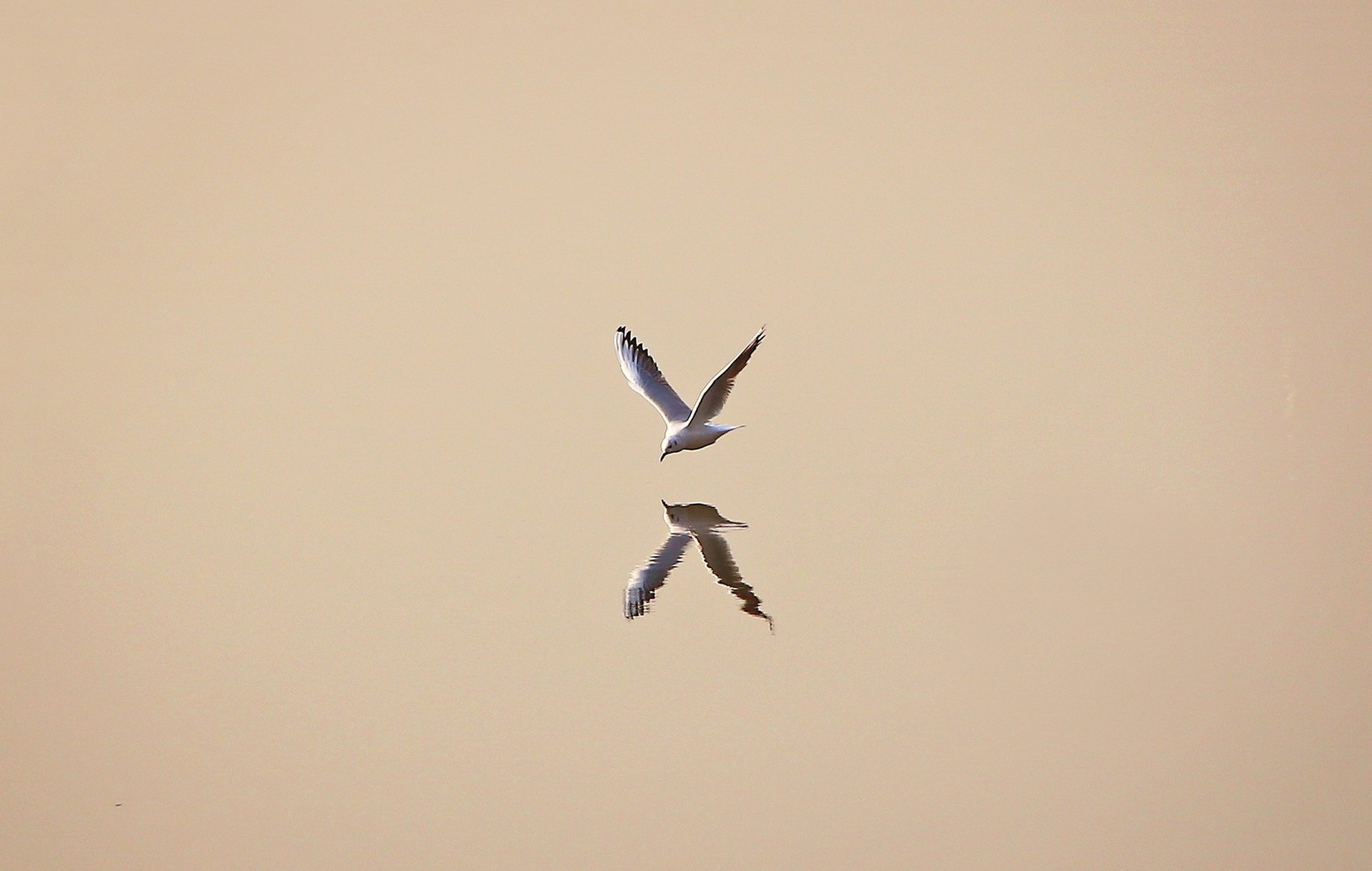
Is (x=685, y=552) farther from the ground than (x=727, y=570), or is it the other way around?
Result: (x=685, y=552)

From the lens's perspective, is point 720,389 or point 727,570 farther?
point 720,389

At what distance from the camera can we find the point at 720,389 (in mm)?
4676

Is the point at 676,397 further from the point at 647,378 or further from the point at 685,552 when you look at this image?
the point at 685,552

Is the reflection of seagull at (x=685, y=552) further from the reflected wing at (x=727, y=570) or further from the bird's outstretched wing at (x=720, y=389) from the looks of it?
the bird's outstretched wing at (x=720, y=389)

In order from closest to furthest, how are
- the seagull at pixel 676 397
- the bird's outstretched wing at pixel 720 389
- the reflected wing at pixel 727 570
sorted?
the reflected wing at pixel 727 570 < the bird's outstretched wing at pixel 720 389 < the seagull at pixel 676 397

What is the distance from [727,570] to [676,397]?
4.97 ft

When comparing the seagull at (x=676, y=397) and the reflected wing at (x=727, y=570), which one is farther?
the seagull at (x=676, y=397)

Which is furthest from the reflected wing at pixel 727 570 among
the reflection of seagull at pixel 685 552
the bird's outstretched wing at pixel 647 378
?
the bird's outstretched wing at pixel 647 378

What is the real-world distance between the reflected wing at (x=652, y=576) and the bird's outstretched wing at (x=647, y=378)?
3.18ft

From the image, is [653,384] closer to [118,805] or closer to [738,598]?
[738,598]

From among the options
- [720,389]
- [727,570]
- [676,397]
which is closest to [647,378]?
[676,397]

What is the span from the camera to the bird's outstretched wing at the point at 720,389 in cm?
426

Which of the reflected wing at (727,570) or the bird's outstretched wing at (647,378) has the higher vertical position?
the bird's outstretched wing at (647,378)

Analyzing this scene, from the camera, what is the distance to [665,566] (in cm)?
404
